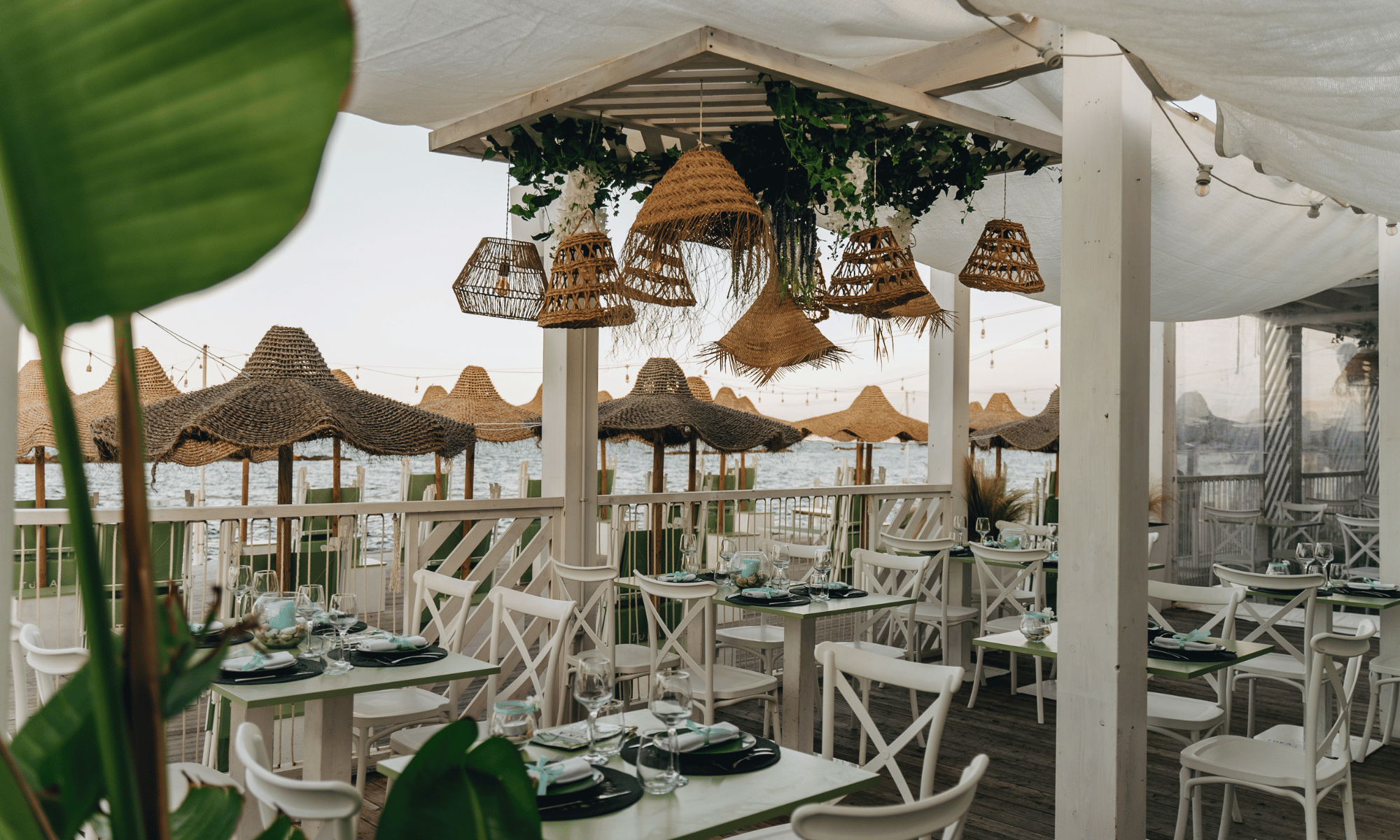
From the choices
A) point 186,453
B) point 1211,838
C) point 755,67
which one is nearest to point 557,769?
point 755,67

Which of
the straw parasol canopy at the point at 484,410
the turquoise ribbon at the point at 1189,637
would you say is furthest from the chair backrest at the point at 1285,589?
the straw parasol canopy at the point at 484,410

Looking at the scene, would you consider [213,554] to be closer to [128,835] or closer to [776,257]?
[776,257]

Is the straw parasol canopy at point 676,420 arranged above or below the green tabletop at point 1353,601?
above

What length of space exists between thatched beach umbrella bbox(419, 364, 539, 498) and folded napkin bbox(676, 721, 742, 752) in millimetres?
9775

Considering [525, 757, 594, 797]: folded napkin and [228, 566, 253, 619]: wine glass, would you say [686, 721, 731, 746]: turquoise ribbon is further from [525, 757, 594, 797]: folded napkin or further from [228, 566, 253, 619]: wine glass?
[228, 566, 253, 619]: wine glass

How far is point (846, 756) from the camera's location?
4754 mm

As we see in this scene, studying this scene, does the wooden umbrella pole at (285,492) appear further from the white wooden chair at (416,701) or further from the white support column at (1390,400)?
the white support column at (1390,400)

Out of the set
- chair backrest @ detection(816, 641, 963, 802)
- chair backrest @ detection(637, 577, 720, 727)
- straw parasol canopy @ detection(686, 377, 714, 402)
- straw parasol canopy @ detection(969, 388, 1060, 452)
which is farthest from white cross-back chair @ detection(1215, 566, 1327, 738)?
straw parasol canopy @ detection(686, 377, 714, 402)

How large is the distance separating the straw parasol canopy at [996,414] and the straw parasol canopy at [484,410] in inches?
248

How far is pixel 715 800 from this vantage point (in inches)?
85.7

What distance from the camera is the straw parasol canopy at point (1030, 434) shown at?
9.98 meters

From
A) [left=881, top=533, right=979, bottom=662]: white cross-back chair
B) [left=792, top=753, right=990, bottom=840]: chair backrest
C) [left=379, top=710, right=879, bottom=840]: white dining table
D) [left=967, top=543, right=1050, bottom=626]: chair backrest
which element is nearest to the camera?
[left=792, top=753, right=990, bottom=840]: chair backrest

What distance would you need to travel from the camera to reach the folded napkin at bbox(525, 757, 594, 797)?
2209mm

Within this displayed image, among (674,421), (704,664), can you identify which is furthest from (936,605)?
(674,421)
